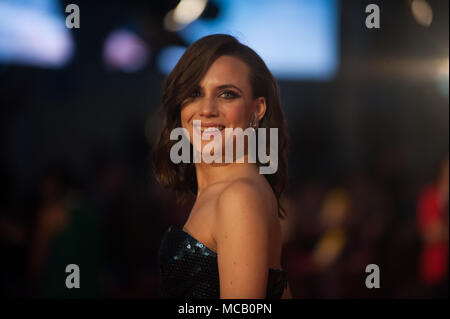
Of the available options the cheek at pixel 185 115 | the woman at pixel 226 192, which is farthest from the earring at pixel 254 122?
the cheek at pixel 185 115

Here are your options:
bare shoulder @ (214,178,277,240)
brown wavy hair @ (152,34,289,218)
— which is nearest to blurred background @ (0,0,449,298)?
brown wavy hair @ (152,34,289,218)

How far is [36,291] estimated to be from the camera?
3920 mm

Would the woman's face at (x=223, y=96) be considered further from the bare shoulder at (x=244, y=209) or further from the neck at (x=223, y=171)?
the bare shoulder at (x=244, y=209)

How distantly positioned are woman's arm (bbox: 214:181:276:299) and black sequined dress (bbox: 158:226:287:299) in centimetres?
14

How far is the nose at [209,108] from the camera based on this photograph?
61.3 inches

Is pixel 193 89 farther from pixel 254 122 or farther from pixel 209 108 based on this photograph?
pixel 254 122

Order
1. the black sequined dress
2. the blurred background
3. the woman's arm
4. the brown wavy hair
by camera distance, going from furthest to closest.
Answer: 1. the blurred background
2. the brown wavy hair
3. the black sequined dress
4. the woman's arm

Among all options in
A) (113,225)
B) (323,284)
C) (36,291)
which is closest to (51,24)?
(113,225)

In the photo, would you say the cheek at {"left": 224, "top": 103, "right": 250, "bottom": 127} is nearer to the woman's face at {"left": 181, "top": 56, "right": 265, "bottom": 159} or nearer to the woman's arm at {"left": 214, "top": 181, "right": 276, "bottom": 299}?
the woman's face at {"left": 181, "top": 56, "right": 265, "bottom": 159}

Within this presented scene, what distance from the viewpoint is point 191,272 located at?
152cm

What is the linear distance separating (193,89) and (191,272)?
1.93 ft

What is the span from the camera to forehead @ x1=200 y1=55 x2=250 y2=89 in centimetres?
157

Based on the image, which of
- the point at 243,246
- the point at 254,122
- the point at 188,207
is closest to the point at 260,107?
the point at 254,122
